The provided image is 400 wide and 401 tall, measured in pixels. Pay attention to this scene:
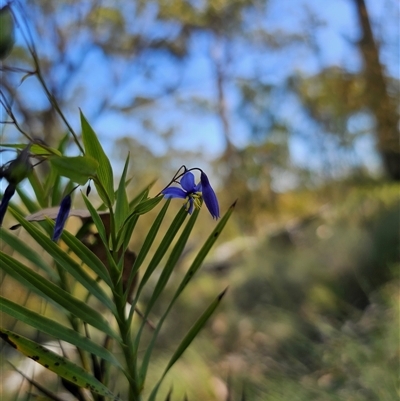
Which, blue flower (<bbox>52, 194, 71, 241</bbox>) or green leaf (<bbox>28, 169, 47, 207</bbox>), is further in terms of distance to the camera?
green leaf (<bbox>28, 169, 47, 207</bbox>)

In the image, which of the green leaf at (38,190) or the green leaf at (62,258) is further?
the green leaf at (38,190)

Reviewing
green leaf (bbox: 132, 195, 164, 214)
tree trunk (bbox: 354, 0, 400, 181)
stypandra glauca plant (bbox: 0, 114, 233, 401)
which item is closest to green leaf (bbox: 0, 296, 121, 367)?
stypandra glauca plant (bbox: 0, 114, 233, 401)

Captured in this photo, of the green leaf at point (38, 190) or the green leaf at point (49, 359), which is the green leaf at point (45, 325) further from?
the green leaf at point (38, 190)

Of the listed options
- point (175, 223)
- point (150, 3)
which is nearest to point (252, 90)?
point (150, 3)

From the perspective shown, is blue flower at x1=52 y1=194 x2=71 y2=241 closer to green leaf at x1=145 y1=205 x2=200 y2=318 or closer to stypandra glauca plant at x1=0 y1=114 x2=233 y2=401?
stypandra glauca plant at x1=0 y1=114 x2=233 y2=401

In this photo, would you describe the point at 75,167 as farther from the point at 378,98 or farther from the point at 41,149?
the point at 378,98

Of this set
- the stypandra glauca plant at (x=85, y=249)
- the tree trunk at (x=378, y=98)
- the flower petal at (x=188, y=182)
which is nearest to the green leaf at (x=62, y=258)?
the stypandra glauca plant at (x=85, y=249)
